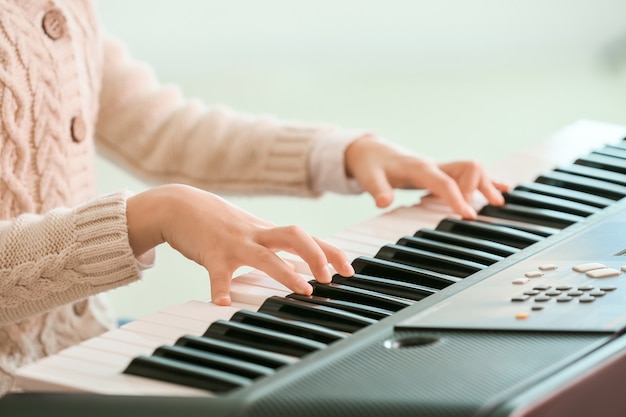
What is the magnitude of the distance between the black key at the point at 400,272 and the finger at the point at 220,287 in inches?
5.4

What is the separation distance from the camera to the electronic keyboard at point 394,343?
2.54ft

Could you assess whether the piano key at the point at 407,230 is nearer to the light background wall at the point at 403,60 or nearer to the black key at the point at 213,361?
the black key at the point at 213,361

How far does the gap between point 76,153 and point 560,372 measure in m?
0.79

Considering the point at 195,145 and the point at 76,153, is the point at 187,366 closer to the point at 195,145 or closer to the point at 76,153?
the point at 76,153

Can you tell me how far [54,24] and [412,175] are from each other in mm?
473

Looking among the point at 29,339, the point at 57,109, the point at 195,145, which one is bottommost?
the point at 29,339

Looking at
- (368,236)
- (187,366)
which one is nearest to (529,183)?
(368,236)

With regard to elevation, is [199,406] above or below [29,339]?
above

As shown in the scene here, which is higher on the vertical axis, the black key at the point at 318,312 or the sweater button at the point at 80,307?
the black key at the point at 318,312

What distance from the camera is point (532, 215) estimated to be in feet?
4.33

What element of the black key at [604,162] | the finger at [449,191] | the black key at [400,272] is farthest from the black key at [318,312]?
the black key at [604,162]

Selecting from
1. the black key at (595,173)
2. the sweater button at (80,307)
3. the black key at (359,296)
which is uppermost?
the black key at (595,173)

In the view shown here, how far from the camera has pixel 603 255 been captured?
3.60 feet

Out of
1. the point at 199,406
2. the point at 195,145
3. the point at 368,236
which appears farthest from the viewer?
the point at 195,145
